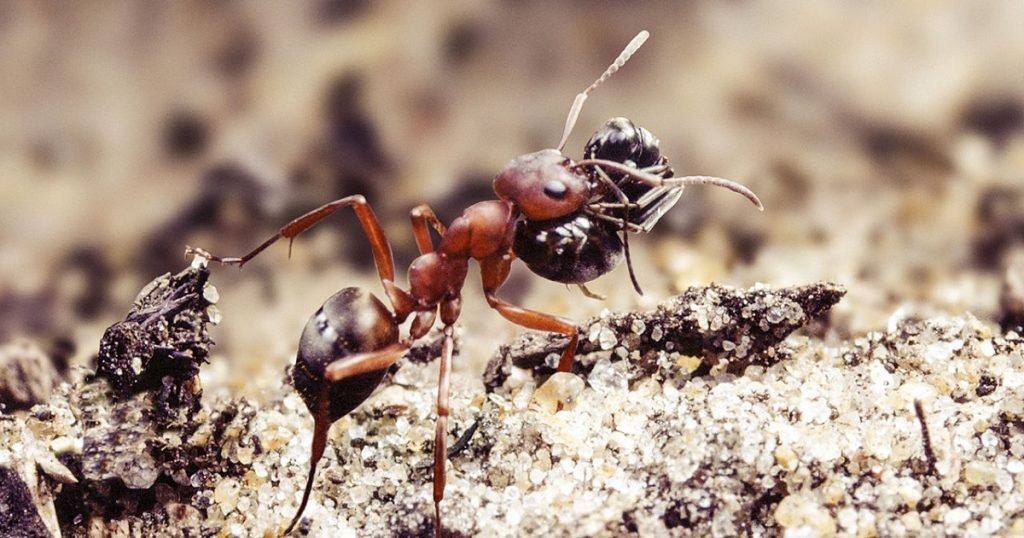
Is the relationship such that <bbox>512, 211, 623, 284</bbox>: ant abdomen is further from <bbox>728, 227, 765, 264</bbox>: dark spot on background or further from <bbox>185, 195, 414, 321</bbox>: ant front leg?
<bbox>728, 227, 765, 264</bbox>: dark spot on background

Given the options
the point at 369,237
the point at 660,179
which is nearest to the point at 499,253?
the point at 369,237

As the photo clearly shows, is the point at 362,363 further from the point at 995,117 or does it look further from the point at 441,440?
the point at 995,117

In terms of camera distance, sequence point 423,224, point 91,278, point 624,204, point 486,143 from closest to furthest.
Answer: point 624,204 < point 423,224 < point 91,278 < point 486,143

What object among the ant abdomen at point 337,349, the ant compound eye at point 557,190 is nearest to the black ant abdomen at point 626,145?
the ant compound eye at point 557,190

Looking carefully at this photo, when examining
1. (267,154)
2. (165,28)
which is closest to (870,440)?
(267,154)

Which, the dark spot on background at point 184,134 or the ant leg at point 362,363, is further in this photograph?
the dark spot on background at point 184,134

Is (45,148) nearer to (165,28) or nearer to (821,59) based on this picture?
(165,28)

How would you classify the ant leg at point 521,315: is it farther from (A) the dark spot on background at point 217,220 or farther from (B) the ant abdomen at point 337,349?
(A) the dark spot on background at point 217,220
